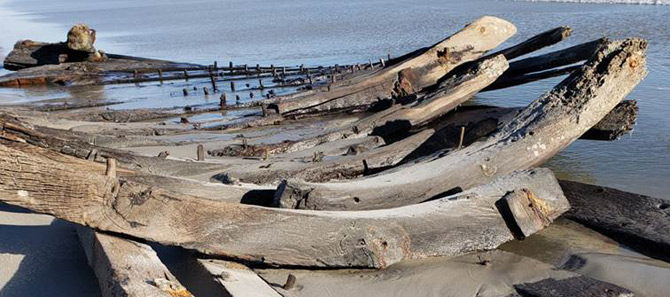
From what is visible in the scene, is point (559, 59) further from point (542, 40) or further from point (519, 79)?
point (519, 79)

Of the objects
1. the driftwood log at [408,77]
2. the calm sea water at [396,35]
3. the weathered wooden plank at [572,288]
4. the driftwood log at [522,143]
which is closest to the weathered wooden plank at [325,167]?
the driftwood log at [522,143]

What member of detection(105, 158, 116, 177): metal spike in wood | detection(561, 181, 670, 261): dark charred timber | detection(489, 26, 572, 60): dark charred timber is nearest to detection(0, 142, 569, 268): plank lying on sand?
detection(105, 158, 116, 177): metal spike in wood

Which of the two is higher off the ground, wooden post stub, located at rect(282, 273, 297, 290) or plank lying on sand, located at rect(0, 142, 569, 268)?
plank lying on sand, located at rect(0, 142, 569, 268)

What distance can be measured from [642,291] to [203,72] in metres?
16.4

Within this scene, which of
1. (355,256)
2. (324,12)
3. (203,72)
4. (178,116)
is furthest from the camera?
(324,12)

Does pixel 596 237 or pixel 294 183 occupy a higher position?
pixel 294 183

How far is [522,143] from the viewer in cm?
679

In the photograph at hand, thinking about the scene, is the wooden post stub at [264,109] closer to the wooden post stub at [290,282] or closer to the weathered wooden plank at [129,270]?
the weathered wooden plank at [129,270]

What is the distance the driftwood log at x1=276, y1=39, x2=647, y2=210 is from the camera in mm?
5781

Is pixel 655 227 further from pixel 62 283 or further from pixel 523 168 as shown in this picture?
pixel 62 283

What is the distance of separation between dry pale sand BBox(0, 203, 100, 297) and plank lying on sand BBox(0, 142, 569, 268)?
0.81 meters

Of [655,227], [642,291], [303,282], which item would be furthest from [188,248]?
[655,227]

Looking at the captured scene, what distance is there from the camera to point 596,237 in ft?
20.1

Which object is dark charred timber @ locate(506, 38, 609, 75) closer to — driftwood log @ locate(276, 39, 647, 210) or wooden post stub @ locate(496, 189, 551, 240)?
driftwood log @ locate(276, 39, 647, 210)
